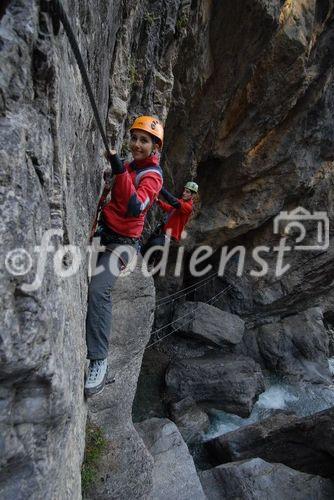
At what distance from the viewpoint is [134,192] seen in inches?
128

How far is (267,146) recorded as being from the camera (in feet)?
36.2

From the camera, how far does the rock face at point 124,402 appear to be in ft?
12.6

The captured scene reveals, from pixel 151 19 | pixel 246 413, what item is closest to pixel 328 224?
pixel 246 413

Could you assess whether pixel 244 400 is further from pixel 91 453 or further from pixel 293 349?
pixel 91 453

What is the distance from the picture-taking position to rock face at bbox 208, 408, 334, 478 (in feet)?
26.6

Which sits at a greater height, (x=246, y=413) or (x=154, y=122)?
(x=154, y=122)

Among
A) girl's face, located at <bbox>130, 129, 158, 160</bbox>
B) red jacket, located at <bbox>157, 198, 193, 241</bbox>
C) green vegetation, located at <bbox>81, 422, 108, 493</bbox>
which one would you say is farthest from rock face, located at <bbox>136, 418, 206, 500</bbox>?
girl's face, located at <bbox>130, 129, 158, 160</bbox>

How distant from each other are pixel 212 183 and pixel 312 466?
27.1ft

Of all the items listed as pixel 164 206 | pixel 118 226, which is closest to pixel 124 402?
pixel 118 226

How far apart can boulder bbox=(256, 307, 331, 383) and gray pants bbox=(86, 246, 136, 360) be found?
1151cm

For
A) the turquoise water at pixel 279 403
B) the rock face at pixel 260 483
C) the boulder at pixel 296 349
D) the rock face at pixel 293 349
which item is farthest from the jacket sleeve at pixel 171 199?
the boulder at pixel 296 349

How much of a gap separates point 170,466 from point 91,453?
2444 millimetres

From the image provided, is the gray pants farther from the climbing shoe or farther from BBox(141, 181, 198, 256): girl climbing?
BBox(141, 181, 198, 256): girl climbing

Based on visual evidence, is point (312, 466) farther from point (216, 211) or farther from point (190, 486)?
point (216, 211)
